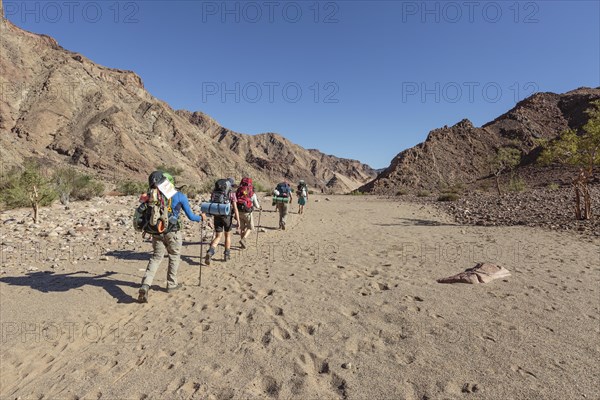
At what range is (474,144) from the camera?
6122 cm

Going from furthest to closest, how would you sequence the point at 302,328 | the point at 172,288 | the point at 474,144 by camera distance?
the point at 474,144 < the point at 172,288 < the point at 302,328

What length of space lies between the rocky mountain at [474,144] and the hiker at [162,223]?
46.8 metres

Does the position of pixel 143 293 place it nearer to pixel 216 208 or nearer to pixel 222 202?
pixel 216 208

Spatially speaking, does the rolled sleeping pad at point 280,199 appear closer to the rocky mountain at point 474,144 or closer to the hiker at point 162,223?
the hiker at point 162,223

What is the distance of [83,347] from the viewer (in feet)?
14.1

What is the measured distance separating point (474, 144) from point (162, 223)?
66.8 meters

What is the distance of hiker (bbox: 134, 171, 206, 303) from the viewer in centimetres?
531

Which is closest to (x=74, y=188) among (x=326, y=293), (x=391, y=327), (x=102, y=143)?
(x=326, y=293)

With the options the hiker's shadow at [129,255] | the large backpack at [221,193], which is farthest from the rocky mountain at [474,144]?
the hiker's shadow at [129,255]

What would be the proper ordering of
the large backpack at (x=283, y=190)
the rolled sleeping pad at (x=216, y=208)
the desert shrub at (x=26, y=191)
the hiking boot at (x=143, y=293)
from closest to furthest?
the hiking boot at (x=143, y=293)
the rolled sleeping pad at (x=216, y=208)
the large backpack at (x=283, y=190)
the desert shrub at (x=26, y=191)

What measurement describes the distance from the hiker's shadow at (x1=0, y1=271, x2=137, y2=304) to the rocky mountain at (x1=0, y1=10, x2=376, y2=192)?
127ft

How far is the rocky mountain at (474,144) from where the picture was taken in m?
53.9

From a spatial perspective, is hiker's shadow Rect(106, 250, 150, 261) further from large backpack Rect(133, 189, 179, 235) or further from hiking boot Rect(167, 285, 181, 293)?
large backpack Rect(133, 189, 179, 235)

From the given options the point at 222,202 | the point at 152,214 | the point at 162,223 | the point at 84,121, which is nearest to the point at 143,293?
the point at 162,223
